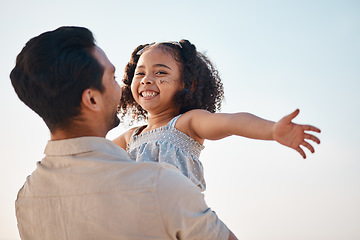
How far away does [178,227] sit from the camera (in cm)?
129

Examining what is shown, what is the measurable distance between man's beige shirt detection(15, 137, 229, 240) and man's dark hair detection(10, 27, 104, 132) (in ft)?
0.46

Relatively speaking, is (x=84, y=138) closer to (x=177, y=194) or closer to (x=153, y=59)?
(x=177, y=194)

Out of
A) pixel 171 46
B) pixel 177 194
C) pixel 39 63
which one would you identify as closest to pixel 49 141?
pixel 39 63

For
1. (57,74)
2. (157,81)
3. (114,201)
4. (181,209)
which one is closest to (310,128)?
(181,209)

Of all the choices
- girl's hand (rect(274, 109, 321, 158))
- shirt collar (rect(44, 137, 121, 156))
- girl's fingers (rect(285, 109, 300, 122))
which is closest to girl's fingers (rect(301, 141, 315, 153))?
girl's hand (rect(274, 109, 321, 158))

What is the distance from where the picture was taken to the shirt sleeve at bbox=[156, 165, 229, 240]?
129 centimetres

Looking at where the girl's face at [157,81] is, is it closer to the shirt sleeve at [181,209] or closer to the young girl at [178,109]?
the young girl at [178,109]

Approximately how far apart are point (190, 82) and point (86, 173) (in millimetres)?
1593

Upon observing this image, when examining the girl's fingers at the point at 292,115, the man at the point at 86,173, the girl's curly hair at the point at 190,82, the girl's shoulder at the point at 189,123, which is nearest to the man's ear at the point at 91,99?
the man at the point at 86,173

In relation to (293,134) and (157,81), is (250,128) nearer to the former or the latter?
(293,134)

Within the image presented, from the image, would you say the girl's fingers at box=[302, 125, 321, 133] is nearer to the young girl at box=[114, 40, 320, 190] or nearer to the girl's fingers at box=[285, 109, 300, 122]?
the girl's fingers at box=[285, 109, 300, 122]

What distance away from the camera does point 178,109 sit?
9.20 ft

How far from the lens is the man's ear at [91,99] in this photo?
1463 millimetres

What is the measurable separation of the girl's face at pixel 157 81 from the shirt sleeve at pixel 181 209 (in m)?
1.38
